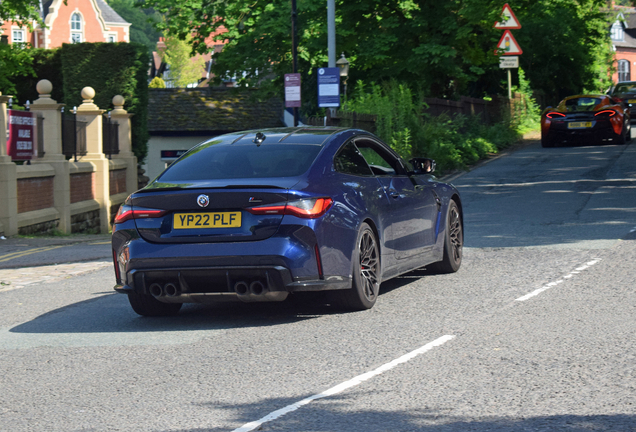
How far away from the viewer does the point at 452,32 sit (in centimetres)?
2667

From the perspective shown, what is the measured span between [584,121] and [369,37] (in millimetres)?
6793

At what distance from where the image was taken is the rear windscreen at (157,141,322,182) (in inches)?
280

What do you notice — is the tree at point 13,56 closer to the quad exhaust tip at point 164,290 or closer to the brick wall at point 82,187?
the brick wall at point 82,187

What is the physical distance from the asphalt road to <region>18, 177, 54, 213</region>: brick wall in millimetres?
7040

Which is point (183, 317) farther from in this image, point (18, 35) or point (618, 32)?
point (618, 32)

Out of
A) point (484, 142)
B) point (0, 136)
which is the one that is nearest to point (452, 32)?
point (484, 142)

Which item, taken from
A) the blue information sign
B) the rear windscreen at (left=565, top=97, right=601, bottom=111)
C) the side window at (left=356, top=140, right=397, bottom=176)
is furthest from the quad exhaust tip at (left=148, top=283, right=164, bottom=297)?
the rear windscreen at (left=565, top=97, right=601, bottom=111)

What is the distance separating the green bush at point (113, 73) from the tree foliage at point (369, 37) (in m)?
4.77

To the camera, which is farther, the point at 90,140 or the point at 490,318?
the point at 90,140

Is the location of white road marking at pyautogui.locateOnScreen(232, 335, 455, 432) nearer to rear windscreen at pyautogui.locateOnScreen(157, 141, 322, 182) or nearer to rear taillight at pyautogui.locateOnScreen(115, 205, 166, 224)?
rear windscreen at pyautogui.locateOnScreen(157, 141, 322, 182)

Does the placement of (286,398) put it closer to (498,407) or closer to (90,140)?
(498,407)

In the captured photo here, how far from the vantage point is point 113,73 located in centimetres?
2881

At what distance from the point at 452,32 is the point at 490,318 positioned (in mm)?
20912

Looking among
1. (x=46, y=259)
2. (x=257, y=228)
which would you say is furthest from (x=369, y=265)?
(x=46, y=259)
